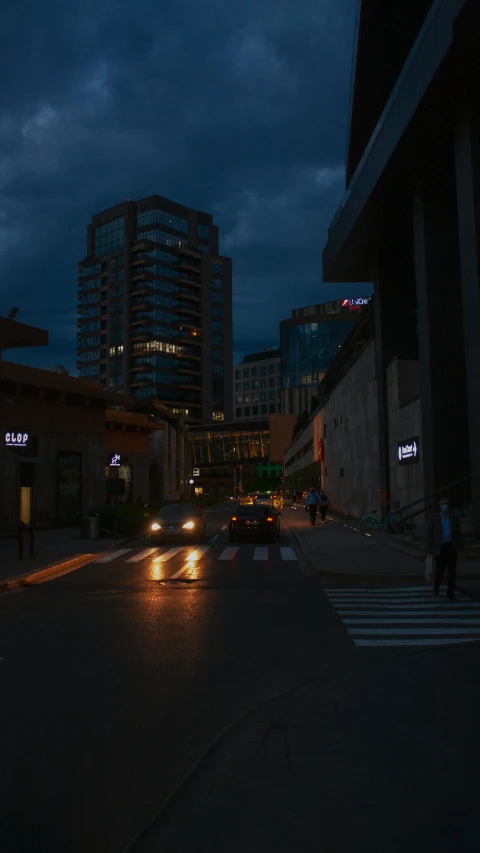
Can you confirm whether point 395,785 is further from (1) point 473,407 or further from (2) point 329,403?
A: (2) point 329,403

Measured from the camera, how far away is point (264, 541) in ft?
96.7

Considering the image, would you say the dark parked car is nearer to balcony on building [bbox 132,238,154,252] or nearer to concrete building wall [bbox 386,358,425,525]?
concrete building wall [bbox 386,358,425,525]

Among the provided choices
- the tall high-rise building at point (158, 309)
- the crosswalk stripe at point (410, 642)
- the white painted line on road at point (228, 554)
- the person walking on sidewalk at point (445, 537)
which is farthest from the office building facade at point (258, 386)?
the crosswalk stripe at point (410, 642)

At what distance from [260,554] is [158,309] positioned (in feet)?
371

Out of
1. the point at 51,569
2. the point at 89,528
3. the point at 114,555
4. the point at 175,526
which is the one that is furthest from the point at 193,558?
the point at 89,528

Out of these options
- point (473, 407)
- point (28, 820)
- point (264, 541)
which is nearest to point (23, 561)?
point (264, 541)

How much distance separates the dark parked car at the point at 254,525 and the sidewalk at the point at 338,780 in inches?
846

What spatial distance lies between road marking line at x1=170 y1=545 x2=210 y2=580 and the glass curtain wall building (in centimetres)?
10556

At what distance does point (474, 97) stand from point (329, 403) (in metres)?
30.3

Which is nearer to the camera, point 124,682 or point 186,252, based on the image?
point 124,682

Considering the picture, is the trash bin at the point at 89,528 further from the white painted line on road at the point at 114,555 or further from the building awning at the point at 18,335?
the building awning at the point at 18,335

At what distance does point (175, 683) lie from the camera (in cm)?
769

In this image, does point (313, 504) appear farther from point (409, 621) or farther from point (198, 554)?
point (409, 621)

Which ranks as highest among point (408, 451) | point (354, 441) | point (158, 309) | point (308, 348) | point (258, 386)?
point (158, 309)
